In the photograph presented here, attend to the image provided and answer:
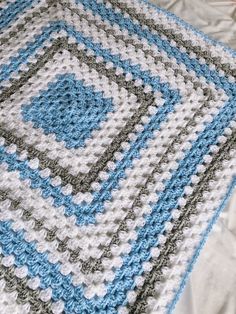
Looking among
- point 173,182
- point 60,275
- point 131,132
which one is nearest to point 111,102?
point 131,132

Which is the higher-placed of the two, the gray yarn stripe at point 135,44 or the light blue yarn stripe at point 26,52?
the gray yarn stripe at point 135,44

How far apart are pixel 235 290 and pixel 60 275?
288 mm

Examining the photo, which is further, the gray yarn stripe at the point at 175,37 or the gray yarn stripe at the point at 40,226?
the gray yarn stripe at the point at 175,37

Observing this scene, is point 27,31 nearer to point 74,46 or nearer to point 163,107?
point 74,46

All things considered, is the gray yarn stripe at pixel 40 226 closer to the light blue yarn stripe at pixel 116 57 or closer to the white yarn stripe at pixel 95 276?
the white yarn stripe at pixel 95 276

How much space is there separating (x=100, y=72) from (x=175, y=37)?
0.19 m

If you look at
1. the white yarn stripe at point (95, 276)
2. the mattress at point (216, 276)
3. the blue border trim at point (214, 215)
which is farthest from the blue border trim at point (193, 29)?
the white yarn stripe at point (95, 276)

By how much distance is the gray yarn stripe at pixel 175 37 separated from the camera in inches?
37.6

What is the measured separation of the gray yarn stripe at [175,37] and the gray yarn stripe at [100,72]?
149 mm

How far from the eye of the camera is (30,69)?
36.0 inches

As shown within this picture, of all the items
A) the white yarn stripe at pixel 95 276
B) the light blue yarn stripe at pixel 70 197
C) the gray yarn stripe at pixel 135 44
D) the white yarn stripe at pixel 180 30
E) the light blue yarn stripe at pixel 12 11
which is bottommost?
the white yarn stripe at pixel 95 276

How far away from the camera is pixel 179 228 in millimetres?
774

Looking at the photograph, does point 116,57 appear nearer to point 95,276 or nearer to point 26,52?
point 26,52

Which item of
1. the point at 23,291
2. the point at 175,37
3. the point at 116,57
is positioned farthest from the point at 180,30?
the point at 23,291
